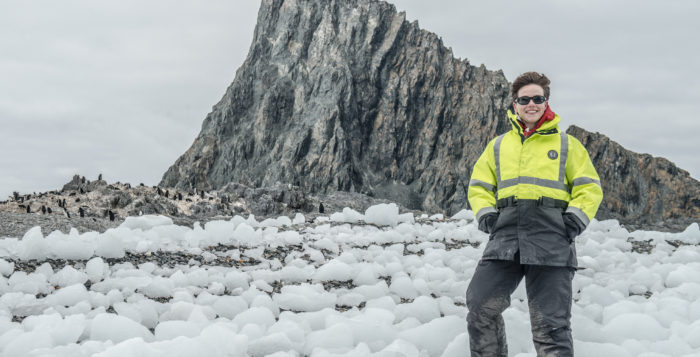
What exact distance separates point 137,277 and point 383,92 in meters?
97.0

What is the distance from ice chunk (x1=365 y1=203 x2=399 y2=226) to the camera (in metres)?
9.98

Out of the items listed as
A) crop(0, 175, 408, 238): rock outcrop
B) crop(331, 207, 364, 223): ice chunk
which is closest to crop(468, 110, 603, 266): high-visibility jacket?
crop(331, 207, 364, 223): ice chunk

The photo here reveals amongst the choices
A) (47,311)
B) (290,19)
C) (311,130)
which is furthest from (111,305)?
(290,19)

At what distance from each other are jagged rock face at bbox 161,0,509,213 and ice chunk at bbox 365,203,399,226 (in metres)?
81.4

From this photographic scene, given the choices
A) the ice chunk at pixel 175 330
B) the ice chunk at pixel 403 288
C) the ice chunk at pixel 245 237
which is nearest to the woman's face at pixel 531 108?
the ice chunk at pixel 403 288

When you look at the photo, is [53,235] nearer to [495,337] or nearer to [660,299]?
[495,337]

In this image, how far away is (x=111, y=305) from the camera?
4.83 metres

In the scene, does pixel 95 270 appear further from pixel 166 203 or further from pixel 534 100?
pixel 166 203

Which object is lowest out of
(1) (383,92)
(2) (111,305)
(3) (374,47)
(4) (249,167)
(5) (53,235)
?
(2) (111,305)

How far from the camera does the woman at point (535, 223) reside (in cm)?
343

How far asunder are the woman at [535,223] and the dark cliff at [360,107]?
8685cm

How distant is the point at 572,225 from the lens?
3.46 m

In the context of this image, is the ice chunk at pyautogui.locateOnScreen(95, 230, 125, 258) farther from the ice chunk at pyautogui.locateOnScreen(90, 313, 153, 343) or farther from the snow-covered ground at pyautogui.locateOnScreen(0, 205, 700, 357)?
the ice chunk at pyautogui.locateOnScreen(90, 313, 153, 343)

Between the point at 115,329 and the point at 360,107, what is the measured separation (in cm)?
9495
